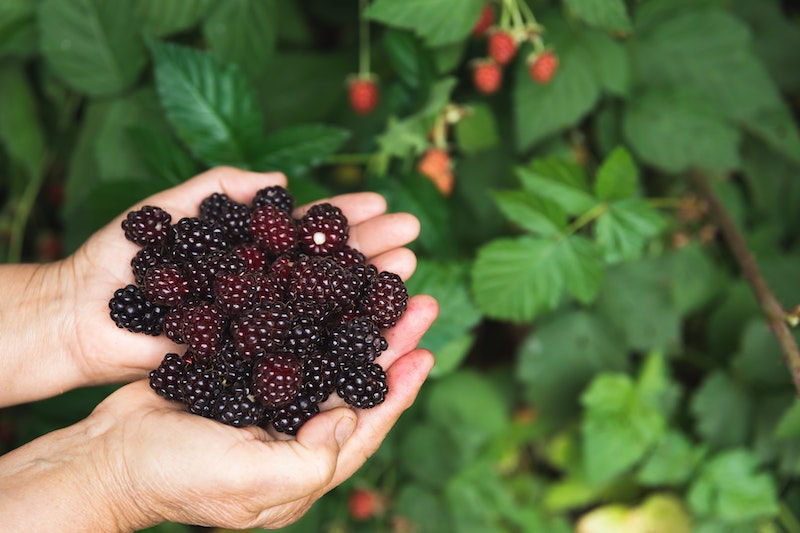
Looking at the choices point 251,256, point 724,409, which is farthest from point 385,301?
point 724,409

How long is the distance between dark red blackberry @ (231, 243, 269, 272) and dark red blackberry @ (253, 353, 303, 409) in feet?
0.86

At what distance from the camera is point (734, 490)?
2129 mm

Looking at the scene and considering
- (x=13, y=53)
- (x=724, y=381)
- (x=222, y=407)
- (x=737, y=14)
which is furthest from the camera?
(x=737, y=14)

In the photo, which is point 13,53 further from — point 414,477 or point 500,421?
point 500,421

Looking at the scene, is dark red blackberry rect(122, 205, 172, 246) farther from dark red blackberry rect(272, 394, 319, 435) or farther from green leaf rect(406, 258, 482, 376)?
green leaf rect(406, 258, 482, 376)

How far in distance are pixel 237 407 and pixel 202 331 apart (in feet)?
0.59

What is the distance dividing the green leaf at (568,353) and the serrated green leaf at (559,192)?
27.2 inches

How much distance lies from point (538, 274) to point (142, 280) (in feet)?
3.25

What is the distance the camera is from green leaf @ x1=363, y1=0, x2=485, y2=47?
1.65m

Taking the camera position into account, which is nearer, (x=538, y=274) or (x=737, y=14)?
(x=538, y=274)

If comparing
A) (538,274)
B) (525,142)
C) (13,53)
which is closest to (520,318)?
(538,274)

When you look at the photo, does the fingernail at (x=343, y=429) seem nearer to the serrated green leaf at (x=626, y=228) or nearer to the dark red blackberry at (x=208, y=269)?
the dark red blackberry at (x=208, y=269)

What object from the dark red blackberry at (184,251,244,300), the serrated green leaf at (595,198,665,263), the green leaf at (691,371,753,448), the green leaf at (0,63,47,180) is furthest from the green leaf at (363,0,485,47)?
the green leaf at (691,371,753,448)

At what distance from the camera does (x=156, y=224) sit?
1.48 metres
